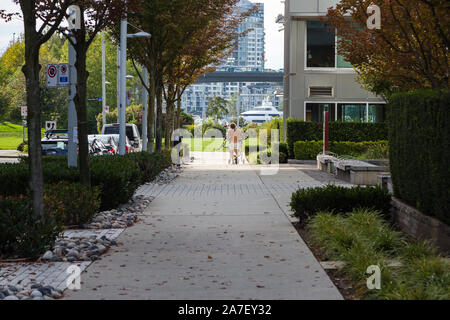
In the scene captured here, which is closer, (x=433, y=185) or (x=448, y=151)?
(x=448, y=151)

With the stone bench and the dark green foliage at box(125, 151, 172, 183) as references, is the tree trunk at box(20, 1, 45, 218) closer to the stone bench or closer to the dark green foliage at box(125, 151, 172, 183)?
the dark green foliage at box(125, 151, 172, 183)

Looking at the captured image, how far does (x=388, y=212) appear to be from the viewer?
11641mm

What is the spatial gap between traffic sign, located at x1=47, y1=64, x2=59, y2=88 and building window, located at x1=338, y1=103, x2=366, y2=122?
74.7ft

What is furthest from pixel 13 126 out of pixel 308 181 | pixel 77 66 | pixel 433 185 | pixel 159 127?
pixel 433 185

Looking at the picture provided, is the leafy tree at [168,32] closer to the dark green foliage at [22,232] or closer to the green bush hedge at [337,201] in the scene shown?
the green bush hedge at [337,201]

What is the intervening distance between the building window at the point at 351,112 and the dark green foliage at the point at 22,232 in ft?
91.1

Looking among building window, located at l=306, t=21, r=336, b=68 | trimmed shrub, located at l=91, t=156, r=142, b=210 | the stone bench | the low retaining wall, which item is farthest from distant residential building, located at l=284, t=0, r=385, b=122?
the low retaining wall

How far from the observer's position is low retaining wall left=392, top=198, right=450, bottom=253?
8.91 metres

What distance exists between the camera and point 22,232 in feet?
28.7

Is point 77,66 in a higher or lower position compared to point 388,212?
higher

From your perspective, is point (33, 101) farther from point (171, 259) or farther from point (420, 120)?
point (420, 120)

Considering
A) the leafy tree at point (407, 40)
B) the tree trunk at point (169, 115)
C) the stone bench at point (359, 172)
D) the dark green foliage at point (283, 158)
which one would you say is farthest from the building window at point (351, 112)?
the leafy tree at point (407, 40)

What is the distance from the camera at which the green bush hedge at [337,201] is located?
11.5 metres

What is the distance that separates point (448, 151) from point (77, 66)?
729cm
